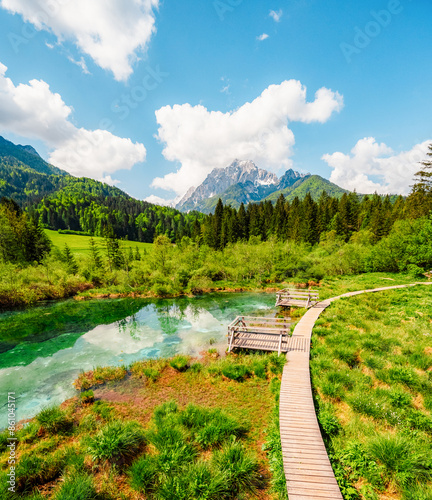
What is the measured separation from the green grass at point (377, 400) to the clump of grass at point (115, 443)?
642 centimetres

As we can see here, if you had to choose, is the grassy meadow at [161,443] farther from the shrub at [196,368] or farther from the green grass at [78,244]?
the green grass at [78,244]

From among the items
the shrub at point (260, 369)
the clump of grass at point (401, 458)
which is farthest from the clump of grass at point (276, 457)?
the shrub at point (260, 369)

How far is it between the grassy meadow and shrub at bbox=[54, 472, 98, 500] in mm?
20

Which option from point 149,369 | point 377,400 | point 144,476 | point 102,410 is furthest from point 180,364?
point 377,400

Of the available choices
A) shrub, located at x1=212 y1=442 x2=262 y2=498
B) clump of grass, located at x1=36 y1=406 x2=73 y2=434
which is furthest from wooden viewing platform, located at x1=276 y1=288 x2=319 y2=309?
clump of grass, located at x1=36 y1=406 x2=73 y2=434

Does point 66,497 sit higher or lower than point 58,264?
lower

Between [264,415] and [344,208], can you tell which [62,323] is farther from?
[344,208]

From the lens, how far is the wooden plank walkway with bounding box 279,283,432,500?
5.42 meters

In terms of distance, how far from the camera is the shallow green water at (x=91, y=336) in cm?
1372

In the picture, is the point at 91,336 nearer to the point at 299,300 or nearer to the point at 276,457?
the point at 276,457

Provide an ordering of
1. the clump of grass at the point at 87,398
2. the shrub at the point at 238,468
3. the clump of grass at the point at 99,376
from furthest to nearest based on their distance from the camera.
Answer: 1. the clump of grass at the point at 99,376
2. the clump of grass at the point at 87,398
3. the shrub at the point at 238,468

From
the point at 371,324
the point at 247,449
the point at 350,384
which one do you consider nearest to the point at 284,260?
the point at 371,324

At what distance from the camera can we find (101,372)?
13594mm

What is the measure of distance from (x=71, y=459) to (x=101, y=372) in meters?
7.24
